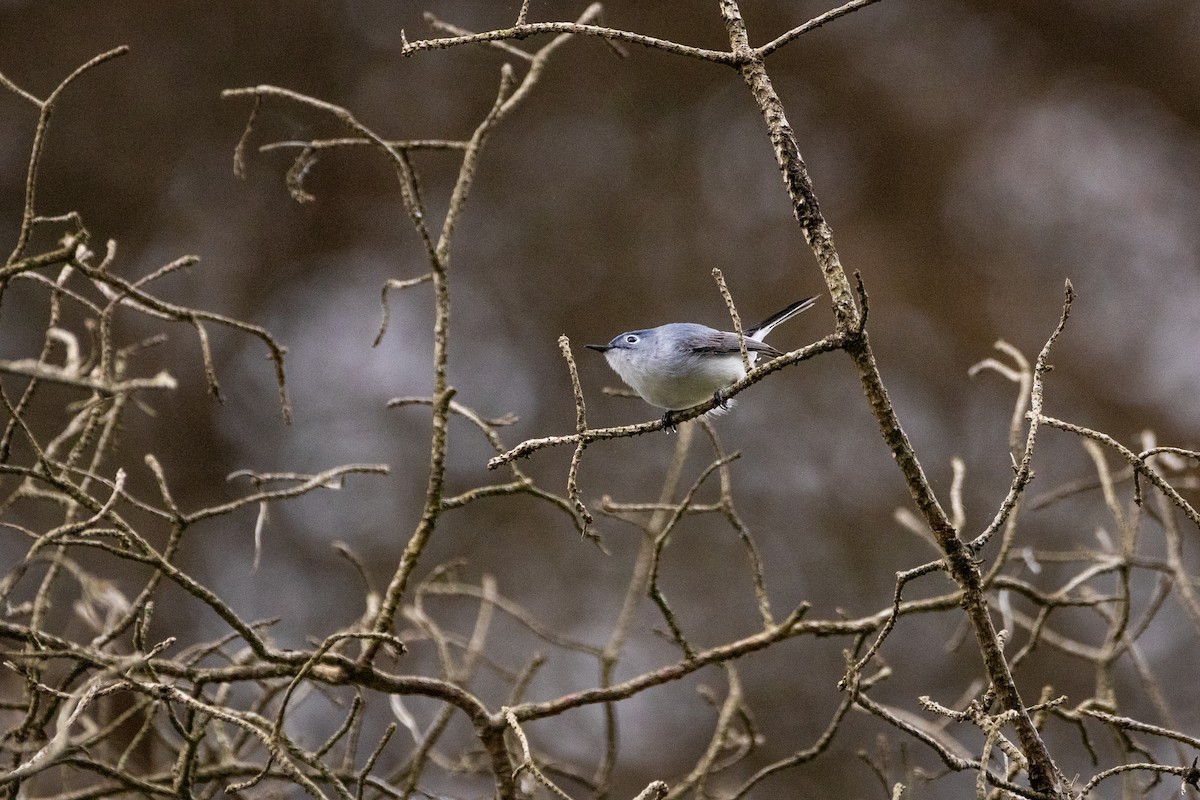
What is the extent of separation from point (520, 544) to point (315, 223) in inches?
64.8

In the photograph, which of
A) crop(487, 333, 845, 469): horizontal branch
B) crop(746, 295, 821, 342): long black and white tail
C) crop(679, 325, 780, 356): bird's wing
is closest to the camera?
crop(487, 333, 845, 469): horizontal branch

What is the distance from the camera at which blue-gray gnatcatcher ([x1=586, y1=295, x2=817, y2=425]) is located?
2586 millimetres

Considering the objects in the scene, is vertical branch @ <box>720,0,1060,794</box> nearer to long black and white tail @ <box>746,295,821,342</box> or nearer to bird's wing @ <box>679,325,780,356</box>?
long black and white tail @ <box>746,295,821,342</box>

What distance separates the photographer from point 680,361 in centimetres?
264

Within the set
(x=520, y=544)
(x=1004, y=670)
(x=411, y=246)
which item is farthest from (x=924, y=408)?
(x=1004, y=670)

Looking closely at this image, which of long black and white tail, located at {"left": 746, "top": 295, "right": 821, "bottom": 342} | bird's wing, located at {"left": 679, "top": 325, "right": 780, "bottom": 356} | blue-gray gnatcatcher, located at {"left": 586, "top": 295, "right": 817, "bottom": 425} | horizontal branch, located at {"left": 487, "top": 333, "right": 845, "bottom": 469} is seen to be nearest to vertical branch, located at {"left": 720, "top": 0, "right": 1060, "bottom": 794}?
horizontal branch, located at {"left": 487, "top": 333, "right": 845, "bottom": 469}

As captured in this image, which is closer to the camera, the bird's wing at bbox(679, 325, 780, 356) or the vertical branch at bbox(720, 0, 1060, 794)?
the vertical branch at bbox(720, 0, 1060, 794)

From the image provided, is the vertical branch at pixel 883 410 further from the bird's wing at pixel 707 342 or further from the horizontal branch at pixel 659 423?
the bird's wing at pixel 707 342

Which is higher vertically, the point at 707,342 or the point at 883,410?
the point at 707,342

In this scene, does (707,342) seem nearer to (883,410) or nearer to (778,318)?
(778,318)

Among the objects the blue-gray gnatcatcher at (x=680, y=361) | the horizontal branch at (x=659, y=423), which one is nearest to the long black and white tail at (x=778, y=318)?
the blue-gray gnatcatcher at (x=680, y=361)

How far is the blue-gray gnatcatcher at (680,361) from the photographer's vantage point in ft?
8.48

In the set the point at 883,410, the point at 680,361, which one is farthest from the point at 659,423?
the point at 680,361

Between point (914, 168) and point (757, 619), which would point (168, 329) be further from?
point (914, 168)
